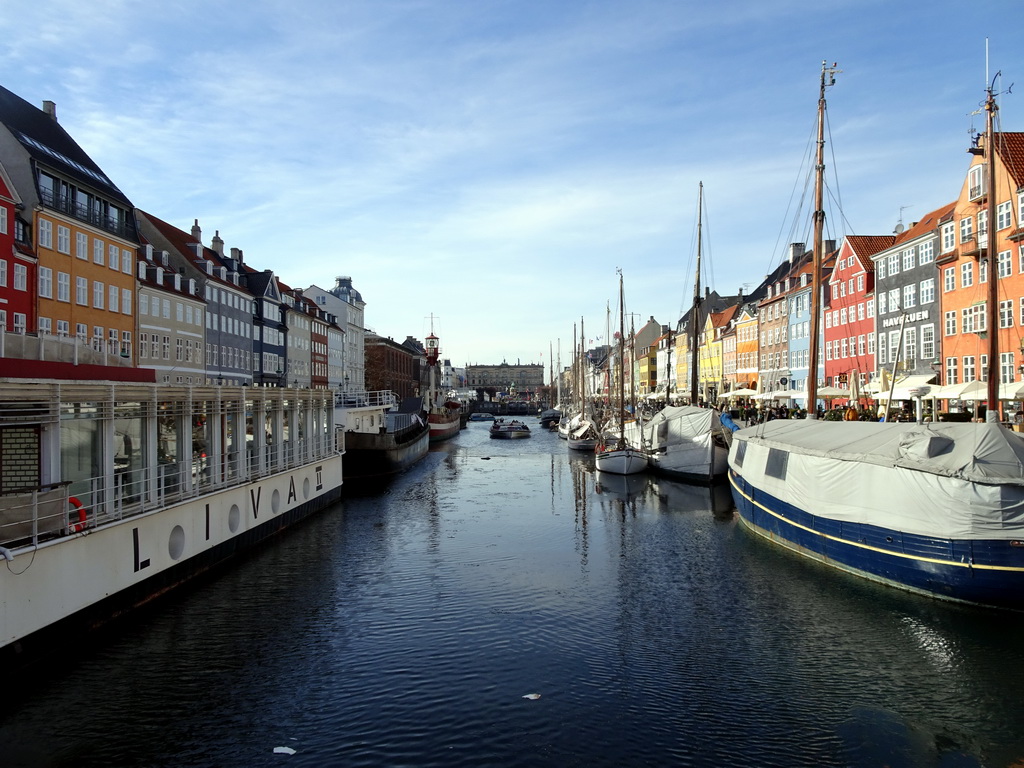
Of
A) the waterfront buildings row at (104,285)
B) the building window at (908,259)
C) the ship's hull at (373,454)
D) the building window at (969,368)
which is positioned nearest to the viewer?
the waterfront buildings row at (104,285)

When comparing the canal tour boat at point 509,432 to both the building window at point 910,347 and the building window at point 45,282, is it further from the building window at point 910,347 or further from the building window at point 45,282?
the building window at point 45,282

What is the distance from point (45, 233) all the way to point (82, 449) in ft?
96.6

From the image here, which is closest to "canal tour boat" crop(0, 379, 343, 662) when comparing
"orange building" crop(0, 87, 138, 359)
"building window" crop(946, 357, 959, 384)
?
"orange building" crop(0, 87, 138, 359)

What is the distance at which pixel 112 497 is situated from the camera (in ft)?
56.1

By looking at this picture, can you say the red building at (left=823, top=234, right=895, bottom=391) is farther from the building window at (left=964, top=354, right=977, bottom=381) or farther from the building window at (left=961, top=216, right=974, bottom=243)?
the building window at (left=961, top=216, right=974, bottom=243)

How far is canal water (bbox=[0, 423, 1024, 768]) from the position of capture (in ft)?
38.8

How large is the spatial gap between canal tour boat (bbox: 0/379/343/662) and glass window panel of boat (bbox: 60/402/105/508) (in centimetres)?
3

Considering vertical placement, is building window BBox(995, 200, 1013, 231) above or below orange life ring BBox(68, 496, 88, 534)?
above

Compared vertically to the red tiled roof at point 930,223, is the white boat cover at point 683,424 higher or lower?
lower

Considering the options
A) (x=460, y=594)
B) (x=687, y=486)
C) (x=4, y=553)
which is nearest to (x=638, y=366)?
(x=687, y=486)

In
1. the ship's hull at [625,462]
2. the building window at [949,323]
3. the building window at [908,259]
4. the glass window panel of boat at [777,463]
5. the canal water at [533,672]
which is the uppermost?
the building window at [908,259]

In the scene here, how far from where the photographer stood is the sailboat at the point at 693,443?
45.1 meters

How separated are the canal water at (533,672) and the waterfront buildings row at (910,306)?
11387mm

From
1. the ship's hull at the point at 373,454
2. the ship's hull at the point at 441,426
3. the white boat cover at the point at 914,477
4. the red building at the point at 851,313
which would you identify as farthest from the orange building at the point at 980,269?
the ship's hull at the point at 441,426
